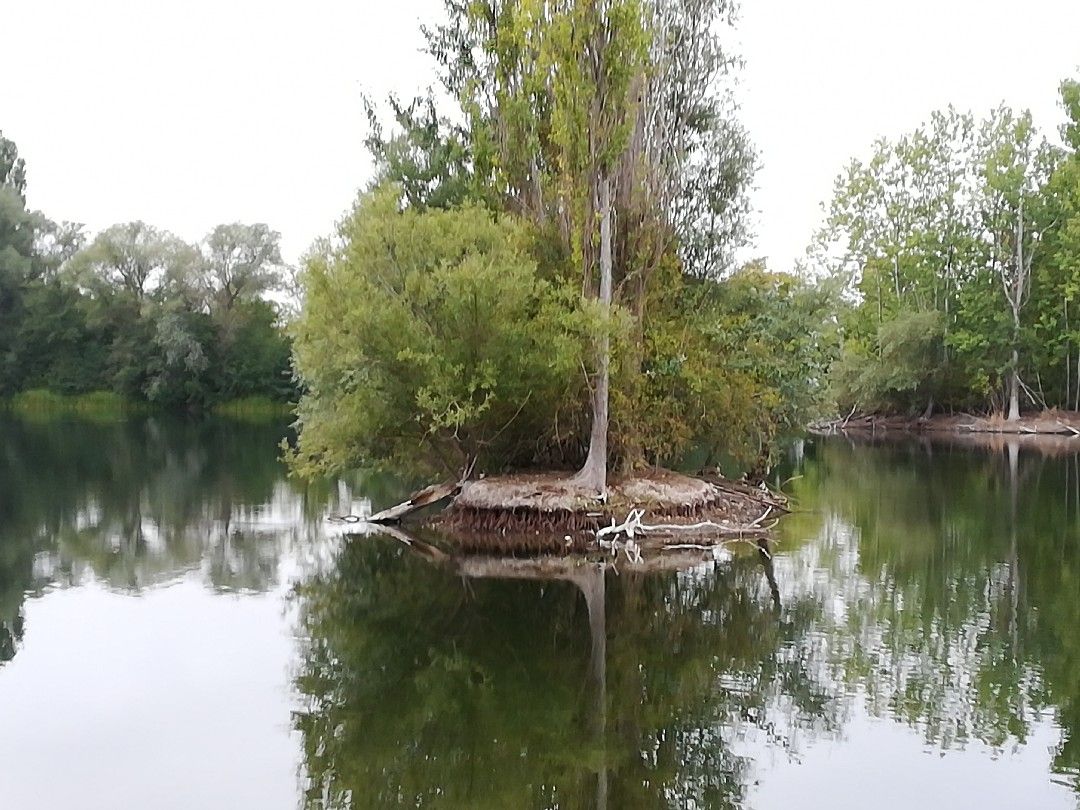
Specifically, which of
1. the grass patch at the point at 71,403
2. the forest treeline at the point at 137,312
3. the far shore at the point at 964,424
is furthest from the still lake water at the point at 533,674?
the grass patch at the point at 71,403

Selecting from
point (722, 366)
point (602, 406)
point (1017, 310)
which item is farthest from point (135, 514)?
point (1017, 310)

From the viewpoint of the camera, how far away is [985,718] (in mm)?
10672

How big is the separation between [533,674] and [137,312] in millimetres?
59062

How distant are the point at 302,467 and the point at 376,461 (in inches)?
72.7

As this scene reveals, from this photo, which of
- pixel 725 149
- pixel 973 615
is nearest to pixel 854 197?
pixel 725 149

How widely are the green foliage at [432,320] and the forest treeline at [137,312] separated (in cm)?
4365

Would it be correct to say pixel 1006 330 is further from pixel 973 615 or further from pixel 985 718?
pixel 985 718

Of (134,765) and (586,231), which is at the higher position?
(586,231)

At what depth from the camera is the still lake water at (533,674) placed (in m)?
9.20

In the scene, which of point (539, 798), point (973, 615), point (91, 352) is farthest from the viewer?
point (91, 352)

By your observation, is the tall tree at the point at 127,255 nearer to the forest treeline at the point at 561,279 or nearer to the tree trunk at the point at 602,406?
the forest treeline at the point at 561,279

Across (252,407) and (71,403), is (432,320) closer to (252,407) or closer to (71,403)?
(252,407)

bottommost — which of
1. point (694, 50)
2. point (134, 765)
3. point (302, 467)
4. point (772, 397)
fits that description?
point (134, 765)

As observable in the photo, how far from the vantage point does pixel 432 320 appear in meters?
21.1
